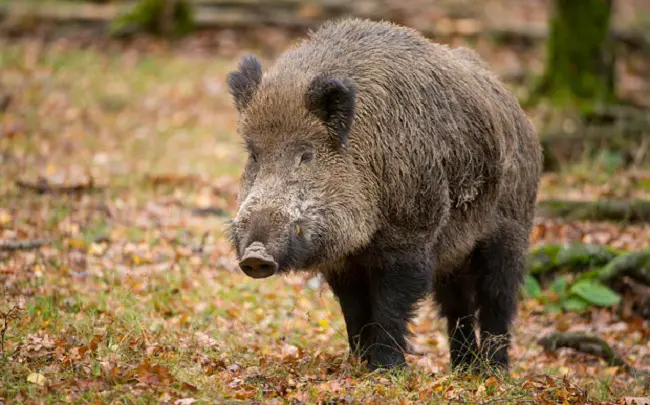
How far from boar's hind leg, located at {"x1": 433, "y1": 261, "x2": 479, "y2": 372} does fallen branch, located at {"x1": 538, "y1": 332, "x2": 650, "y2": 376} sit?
3.29 ft

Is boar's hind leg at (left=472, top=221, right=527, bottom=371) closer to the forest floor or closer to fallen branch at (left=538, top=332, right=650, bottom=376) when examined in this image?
the forest floor

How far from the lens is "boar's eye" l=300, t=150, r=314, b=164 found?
6.02 m

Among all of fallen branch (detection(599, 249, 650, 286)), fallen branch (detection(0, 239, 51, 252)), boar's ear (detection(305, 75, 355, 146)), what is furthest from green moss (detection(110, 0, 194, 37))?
boar's ear (detection(305, 75, 355, 146))

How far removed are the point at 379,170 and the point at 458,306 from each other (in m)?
1.95

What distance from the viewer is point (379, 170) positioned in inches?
244

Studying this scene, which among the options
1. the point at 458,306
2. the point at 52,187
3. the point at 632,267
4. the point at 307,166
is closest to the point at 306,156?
the point at 307,166

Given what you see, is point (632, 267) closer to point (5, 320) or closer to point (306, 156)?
point (306, 156)

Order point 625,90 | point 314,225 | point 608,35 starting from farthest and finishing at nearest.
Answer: point 625,90 < point 608,35 < point 314,225

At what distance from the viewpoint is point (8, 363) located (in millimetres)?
5434

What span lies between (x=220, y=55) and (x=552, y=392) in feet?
47.0

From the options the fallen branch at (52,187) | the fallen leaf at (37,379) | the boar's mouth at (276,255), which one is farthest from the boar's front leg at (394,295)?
the fallen branch at (52,187)

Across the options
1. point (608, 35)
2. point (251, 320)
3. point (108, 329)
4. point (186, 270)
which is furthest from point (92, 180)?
point (608, 35)

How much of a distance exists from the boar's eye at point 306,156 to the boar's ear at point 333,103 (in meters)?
0.20

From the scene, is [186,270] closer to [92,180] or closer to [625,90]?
[92,180]
